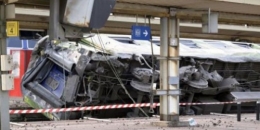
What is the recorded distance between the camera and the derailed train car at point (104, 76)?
52.7 ft

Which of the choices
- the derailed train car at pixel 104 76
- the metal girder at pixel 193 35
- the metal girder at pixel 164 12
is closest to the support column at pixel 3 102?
the metal girder at pixel 164 12

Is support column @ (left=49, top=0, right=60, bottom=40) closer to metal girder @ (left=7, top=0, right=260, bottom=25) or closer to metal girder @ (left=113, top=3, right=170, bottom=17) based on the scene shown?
metal girder @ (left=7, top=0, right=260, bottom=25)

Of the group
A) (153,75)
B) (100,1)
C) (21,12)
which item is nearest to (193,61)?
(153,75)

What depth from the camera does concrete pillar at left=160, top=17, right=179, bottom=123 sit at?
13945 millimetres

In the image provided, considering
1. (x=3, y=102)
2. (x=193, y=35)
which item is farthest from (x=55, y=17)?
(x=193, y=35)

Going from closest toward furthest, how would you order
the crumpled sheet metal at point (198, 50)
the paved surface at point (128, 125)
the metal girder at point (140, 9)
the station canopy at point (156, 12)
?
the metal girder at point (140, 9) < the station canopy at point (156, 12) < the paved surface at point (128, 125) < the crumpled sheet metal at point (198, 50)

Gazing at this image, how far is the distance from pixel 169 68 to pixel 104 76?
2860 millimetres

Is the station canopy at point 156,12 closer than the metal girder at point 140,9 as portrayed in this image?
No

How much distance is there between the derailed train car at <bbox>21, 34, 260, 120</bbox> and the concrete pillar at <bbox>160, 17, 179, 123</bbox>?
123 centimetres

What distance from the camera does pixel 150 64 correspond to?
17.4 meters

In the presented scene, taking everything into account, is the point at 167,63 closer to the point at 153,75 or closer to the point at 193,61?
the point at 153,75

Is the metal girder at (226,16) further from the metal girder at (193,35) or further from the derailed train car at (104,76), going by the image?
the metal girder at (193,35)

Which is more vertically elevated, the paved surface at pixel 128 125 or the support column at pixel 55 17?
the support column at pixel 55 17

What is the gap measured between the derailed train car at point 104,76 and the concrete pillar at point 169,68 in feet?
4.03
